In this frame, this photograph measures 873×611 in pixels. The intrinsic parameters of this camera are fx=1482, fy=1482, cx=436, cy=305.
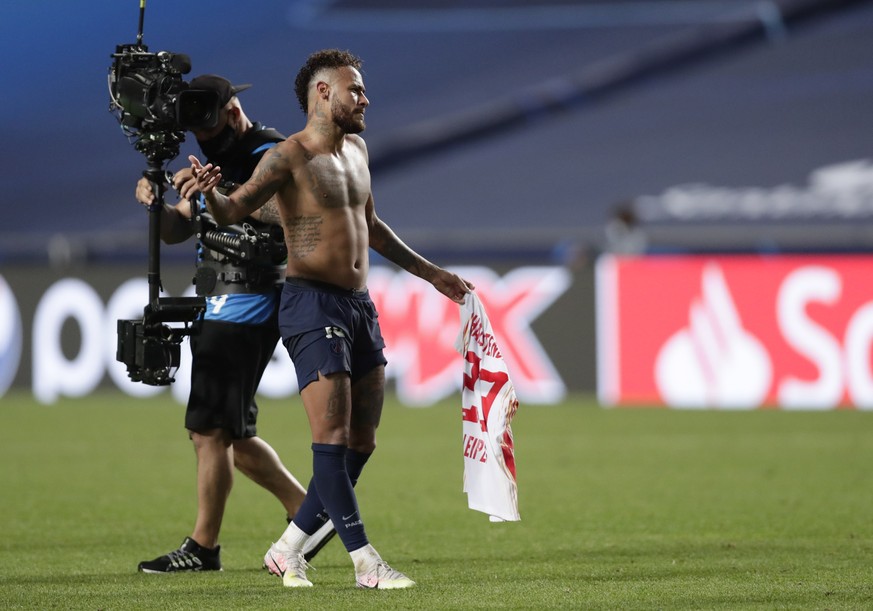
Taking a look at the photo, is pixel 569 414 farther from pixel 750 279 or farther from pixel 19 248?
pixel 19 248

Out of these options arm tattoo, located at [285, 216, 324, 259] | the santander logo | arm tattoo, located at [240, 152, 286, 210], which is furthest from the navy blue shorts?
the santander logo

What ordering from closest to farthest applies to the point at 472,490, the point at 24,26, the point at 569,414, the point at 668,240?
the point at 472,490
the point at 569,414
the point at 668,240
the point at 24,26

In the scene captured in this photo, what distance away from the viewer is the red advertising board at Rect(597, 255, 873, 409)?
49.4ft

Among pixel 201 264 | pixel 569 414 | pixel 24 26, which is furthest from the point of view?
pixel 24 26

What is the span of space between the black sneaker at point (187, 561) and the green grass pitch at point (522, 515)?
0.32 feet

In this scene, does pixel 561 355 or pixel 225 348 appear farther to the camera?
pixel 561 355

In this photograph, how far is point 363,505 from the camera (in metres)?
9.05

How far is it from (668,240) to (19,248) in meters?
8.76

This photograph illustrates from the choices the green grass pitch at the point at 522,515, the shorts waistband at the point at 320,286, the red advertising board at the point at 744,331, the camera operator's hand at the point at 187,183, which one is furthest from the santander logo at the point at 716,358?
the camera operator's hand at the point at 187,183

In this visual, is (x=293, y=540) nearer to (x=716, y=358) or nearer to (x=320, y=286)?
(x=320, y=286)

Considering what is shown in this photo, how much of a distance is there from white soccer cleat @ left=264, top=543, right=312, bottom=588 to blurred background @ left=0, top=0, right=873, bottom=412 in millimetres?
14320

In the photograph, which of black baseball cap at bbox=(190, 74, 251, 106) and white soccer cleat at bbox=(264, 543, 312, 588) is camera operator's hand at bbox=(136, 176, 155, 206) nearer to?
black baseball cap at bbox=(190, 74, 251, 106)

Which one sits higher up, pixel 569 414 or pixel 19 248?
pixel 19 248

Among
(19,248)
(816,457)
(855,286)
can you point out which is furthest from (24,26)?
(816,457)
